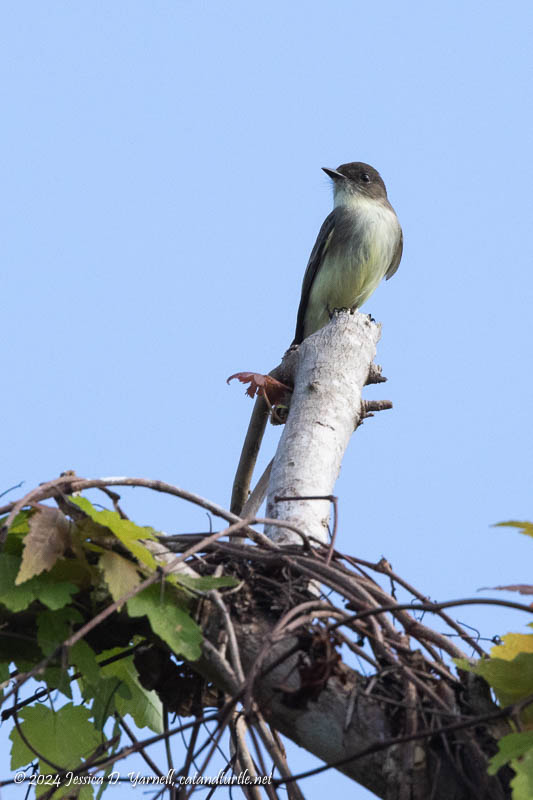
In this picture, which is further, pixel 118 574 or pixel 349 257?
pixel 349 257

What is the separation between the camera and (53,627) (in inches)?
87.8

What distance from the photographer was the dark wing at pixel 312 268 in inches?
381

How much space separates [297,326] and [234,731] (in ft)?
25.0

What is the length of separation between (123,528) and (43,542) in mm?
200

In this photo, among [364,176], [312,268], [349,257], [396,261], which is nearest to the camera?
→ [349,257]

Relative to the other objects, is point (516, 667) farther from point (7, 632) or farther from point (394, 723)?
point (7, 632)

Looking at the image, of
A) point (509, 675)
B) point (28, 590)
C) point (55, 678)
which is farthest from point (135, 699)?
point (509, 675)

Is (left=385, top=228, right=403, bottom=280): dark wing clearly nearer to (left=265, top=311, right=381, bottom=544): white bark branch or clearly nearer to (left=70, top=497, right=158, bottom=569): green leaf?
(left=265, top=311, right=381, bottom=544): white bark branch

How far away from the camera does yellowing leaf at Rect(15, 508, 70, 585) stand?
211 cm

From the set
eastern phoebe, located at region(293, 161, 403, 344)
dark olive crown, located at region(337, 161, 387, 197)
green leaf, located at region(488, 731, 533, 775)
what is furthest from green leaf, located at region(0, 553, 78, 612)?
dark olive crown, located at region(337, 161, 387, 197)

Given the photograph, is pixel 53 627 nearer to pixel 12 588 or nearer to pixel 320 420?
pixel 12 588

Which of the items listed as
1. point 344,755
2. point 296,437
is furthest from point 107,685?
point 296,437

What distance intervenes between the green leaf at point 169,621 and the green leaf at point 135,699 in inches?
15.3

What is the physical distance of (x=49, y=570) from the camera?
2199mm
